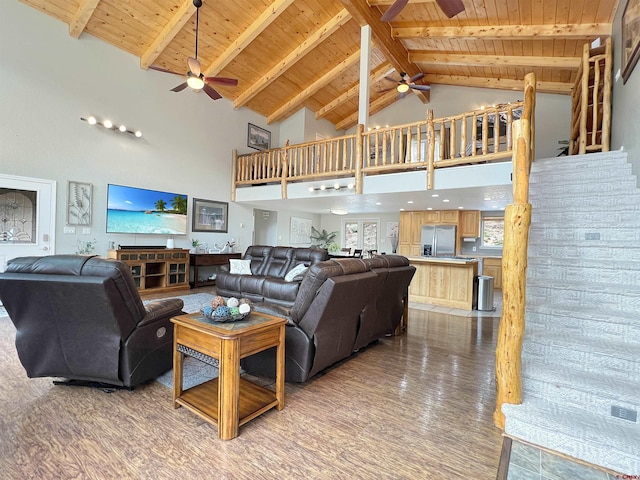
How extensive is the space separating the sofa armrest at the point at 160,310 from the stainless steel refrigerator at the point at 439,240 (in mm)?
7159

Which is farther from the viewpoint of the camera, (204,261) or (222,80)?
(204,261)

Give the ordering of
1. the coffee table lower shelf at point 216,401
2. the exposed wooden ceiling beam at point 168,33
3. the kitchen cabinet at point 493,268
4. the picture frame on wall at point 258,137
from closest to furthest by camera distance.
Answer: the coffee table lower shelf at point 216,401 → the exposed wooden ceiling beam at point 168,33 → the kitchen cabinet at point 493,268 → the picture frame on wall at point 258,137

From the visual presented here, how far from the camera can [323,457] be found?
1710 mm

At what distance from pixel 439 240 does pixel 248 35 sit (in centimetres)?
650

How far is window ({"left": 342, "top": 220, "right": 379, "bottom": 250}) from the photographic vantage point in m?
10.8

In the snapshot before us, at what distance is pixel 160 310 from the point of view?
2.43 metres

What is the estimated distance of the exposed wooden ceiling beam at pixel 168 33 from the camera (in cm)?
519

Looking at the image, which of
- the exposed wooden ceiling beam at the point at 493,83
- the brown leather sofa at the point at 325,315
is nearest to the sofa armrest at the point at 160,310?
the brown leather sofa at the point at 325,315

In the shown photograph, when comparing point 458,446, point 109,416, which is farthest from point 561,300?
point 109,416

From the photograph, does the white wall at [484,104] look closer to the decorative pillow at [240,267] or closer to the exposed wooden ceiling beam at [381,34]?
the exposed wooden ceiling beam at [381,34]

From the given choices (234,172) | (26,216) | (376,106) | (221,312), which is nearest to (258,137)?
Result: (234,172)

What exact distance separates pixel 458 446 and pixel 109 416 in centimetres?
219

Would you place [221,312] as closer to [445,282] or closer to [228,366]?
[228,366]

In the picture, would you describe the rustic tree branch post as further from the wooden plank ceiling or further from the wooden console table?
the wooden console table
